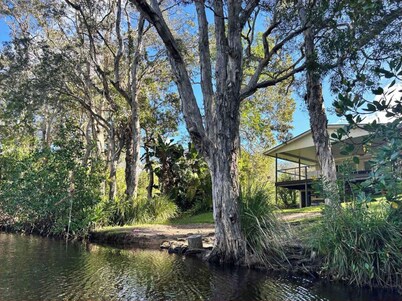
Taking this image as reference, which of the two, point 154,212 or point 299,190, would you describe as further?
point 299,190

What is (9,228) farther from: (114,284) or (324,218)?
(324,218)

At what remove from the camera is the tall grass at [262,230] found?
797 cm

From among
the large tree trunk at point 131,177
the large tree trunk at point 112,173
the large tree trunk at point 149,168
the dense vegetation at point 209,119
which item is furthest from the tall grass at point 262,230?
the large tree trunk at point 149,168

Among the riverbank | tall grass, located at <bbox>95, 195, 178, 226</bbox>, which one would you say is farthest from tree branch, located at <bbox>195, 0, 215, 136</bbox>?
tall grass, located at <bbox>95, 195, 178, 226</bbox>

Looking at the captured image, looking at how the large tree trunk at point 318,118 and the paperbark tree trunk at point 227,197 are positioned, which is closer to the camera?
the paperbark tree trunk at point 227,197

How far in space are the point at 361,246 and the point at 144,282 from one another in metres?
4.12

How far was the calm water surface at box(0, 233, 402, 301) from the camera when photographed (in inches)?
232

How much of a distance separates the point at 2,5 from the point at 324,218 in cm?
1960

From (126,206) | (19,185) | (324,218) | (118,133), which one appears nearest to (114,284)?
(324,218)

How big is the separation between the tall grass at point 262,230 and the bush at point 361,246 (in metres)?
1.33

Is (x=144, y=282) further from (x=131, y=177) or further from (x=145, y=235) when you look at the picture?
(x=131, y=177)

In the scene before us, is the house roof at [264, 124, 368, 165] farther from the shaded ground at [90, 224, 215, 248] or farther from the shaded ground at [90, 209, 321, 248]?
the shaded ground at [90, 224, 215, 248]

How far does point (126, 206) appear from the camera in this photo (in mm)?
15992

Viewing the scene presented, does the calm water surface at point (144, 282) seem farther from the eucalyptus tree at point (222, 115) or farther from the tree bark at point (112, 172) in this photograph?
the tree bark at point (112, 172)
